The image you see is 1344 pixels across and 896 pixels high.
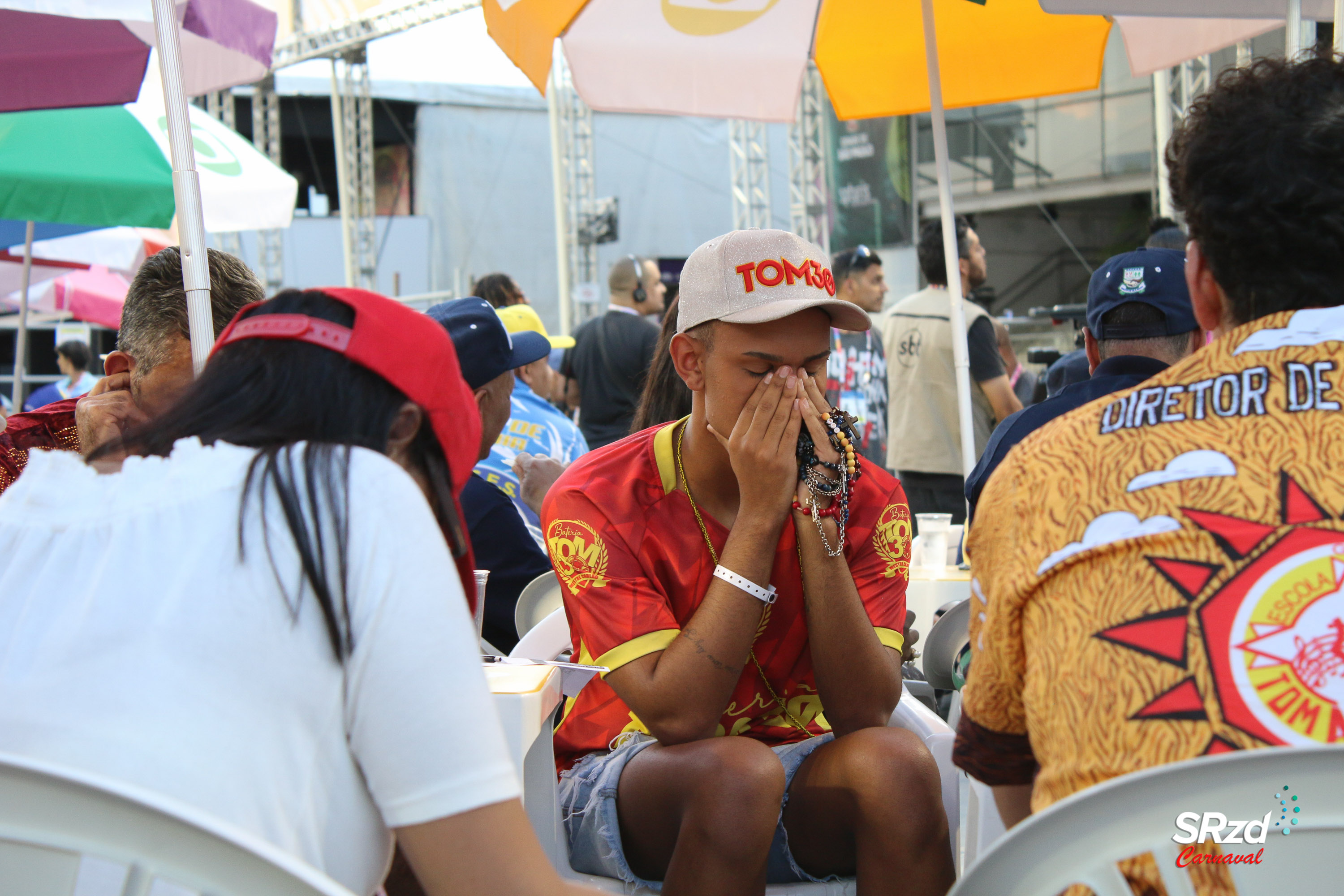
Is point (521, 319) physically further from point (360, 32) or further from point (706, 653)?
point (360, 32)

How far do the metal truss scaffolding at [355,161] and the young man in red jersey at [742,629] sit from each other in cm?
1665

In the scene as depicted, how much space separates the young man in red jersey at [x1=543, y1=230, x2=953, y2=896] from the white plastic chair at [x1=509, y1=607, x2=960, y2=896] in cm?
2

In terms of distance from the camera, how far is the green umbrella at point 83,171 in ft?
10.9

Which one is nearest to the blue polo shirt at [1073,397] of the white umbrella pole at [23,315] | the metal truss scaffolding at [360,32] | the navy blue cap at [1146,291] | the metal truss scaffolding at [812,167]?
the navy blue cap at [1146,291]

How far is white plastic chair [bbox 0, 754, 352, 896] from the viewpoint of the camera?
30.9 inches

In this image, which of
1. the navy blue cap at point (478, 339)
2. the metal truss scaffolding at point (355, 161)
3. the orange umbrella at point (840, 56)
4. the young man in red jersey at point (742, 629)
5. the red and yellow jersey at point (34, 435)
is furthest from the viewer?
the metal truss scaffolding at point (355, 161)

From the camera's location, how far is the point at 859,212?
45.6ft

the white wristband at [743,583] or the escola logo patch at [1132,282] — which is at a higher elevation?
the escola logo patch at [1132,282]

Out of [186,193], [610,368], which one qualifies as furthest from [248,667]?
[610,368]

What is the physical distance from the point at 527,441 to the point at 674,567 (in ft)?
6.24

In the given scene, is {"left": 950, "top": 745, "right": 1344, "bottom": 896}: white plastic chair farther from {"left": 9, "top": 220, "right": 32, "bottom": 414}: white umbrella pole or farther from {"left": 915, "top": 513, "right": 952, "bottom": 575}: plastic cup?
{"left": 9, "top": 220, "right": 32, "bottom": 414}: white umbrella pole

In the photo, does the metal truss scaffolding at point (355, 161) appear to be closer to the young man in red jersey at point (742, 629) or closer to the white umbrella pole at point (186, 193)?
the white umbrella pole at point (186, 193)

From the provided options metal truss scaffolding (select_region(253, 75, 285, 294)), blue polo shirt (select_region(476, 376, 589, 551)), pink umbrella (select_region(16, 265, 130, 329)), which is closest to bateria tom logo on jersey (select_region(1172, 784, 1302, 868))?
blue polo shirt (select_region(476, 376, 589, 551))

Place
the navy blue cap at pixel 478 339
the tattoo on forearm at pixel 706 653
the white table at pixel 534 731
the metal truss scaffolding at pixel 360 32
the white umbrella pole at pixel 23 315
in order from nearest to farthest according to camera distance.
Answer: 1. the white table at pixel 534 731
2. the tattoo on forearm at pixel 706 653
3. the navy blue cap at pixel 478 339
4. the white umbrella pole at pixel 23 315
5. the metal truss scaffolding at pixel 360 32
